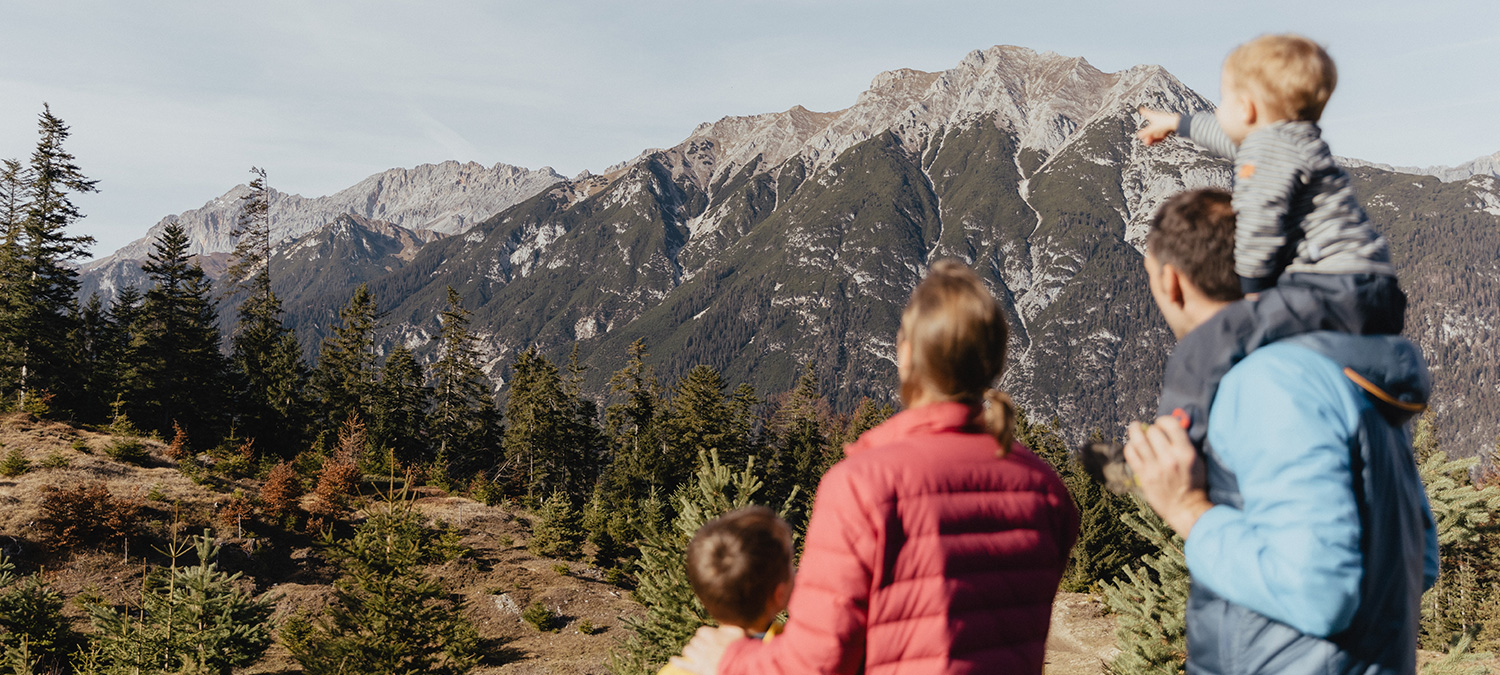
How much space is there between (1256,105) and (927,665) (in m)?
1.80

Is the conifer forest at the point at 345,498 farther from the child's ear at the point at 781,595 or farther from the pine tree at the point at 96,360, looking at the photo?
the child's ear at the point at 781,595

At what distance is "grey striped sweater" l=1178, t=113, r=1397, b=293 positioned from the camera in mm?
1818

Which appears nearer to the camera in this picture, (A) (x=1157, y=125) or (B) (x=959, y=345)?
(B) (x=959, y=345)

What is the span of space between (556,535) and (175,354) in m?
23.7

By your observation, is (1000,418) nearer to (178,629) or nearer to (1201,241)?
(1201,241)

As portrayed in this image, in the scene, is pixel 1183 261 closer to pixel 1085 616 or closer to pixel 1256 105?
pixel 1256 105

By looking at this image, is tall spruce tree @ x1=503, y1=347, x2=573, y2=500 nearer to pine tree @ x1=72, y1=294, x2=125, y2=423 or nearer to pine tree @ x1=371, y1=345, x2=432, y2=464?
pine tree @ x1=371, y1=345, x2=432, y2=464

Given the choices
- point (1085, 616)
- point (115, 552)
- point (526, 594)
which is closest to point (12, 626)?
point (115, 552)

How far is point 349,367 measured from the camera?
47375 mm

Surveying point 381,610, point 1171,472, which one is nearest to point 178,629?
point 381,610

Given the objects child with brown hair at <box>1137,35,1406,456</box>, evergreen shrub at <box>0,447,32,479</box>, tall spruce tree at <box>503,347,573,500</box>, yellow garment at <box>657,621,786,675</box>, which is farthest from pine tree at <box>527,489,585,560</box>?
child with brown hair at <box>1137,35,1406,456</box>

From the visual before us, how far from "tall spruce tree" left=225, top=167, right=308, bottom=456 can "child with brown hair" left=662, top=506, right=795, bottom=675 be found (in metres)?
46.6

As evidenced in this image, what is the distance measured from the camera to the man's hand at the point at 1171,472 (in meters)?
1.85

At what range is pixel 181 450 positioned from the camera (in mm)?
28094
